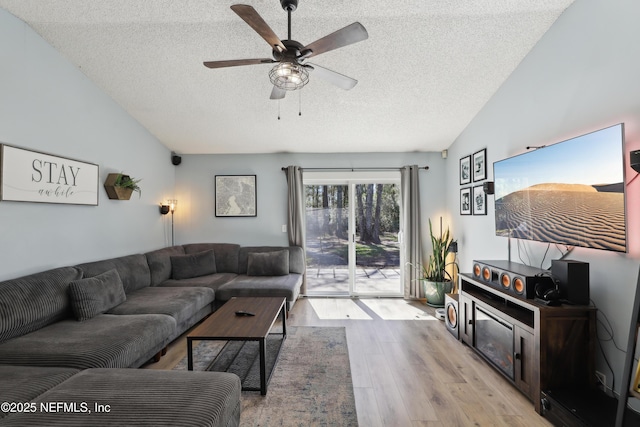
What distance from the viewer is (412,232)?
4762mm

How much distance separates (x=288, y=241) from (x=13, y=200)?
3.22 meters

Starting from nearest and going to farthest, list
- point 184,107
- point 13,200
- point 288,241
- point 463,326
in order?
1. point 13,200
2. point 463,326
3. point 184,107
4. point 288,241

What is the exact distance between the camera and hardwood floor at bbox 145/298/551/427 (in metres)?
1.96

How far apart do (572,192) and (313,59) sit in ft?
7.97

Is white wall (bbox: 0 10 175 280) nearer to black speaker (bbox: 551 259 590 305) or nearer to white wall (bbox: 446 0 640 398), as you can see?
black speaker (bbox: 551 259 590 305)

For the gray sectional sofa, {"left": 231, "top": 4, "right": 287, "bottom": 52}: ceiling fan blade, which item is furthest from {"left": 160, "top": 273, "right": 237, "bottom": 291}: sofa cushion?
{"left": 231, "top": 4, "right": 287, "bottom": 52}: ceiling fan blade

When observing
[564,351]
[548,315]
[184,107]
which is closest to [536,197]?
[548,315]

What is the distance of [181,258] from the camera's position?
426 cm

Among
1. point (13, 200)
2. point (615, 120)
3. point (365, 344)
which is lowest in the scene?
point (365, 344)

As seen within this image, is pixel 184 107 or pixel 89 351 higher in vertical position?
pixel 184 107

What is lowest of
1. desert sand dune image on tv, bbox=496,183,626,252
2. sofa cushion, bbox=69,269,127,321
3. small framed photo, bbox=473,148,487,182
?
sofa cushion, bbox=69,269,127,321

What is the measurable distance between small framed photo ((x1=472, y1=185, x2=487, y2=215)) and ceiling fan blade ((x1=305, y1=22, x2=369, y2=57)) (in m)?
2.60

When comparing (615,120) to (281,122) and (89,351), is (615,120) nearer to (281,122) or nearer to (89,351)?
(281,122)

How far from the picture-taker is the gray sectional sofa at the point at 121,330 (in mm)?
1408
